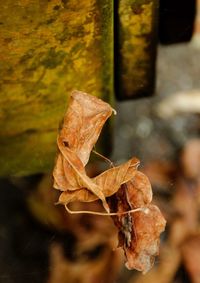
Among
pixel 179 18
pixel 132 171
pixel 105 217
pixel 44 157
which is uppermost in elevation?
pixel 179 18

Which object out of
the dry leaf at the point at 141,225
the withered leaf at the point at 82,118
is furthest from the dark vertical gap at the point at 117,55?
the dry leaf at the point at 141,225

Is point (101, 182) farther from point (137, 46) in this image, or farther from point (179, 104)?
point (179, 104)

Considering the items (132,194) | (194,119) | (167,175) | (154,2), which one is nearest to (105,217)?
Result: (167,175)

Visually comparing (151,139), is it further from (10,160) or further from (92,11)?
(92,11)

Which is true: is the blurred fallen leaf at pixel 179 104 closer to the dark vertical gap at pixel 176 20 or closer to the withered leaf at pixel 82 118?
the dark vertical gap at pixel 176 20

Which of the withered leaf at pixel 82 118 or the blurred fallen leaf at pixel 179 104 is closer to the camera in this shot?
the withered leaf at pixel 82 118

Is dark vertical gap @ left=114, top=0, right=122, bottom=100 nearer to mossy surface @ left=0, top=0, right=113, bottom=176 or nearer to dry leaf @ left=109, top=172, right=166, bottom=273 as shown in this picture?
mossy surface @ left=0, top=0, right=113, bottom=176

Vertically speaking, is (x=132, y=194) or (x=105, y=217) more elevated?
(x=132, y=194)

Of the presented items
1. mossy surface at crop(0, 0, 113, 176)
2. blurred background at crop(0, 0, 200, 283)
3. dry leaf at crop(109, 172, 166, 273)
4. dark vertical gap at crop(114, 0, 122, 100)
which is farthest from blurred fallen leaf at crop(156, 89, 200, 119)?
dry leaf at crop(109, 172, 166, 273)
